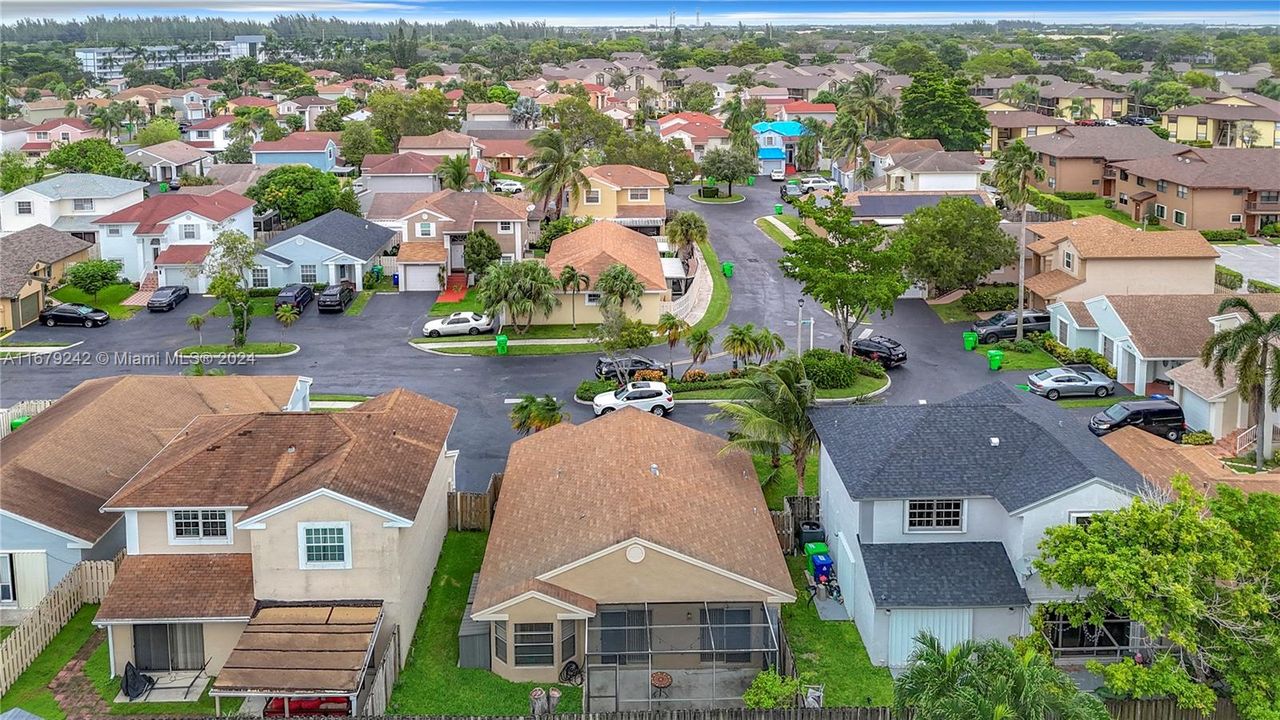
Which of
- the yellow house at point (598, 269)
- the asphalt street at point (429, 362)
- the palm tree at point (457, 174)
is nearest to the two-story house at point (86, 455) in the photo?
the asphalt street at point (429, 362)

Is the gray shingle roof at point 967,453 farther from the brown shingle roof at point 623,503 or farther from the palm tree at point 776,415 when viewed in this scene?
the brown shingle roof at point 623,503

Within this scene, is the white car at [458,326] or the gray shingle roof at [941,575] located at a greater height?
the white car at [458,326]

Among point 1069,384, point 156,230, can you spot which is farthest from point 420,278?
point 1069,384

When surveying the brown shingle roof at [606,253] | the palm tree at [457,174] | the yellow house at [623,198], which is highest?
the palm tree at [457,174]

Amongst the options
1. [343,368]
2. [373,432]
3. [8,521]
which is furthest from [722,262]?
[8,521]

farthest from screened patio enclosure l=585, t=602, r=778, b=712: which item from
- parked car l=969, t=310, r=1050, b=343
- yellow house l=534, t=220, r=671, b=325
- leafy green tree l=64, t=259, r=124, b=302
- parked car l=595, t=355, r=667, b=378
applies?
leafy green tree l=64, t=259, r=124, b=302

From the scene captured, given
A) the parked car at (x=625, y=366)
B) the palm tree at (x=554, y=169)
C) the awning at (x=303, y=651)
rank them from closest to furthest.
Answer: the awning at (x=303, y=651) → the parked car at (x=625, y=366) → the palm tree at (x=554, y=169)

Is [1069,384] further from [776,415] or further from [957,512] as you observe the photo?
[957,512]

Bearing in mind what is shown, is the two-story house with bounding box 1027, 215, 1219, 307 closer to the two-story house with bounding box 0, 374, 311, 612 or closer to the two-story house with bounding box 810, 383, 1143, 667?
the two-story house with bounding box 810, 383, 1143, 667
